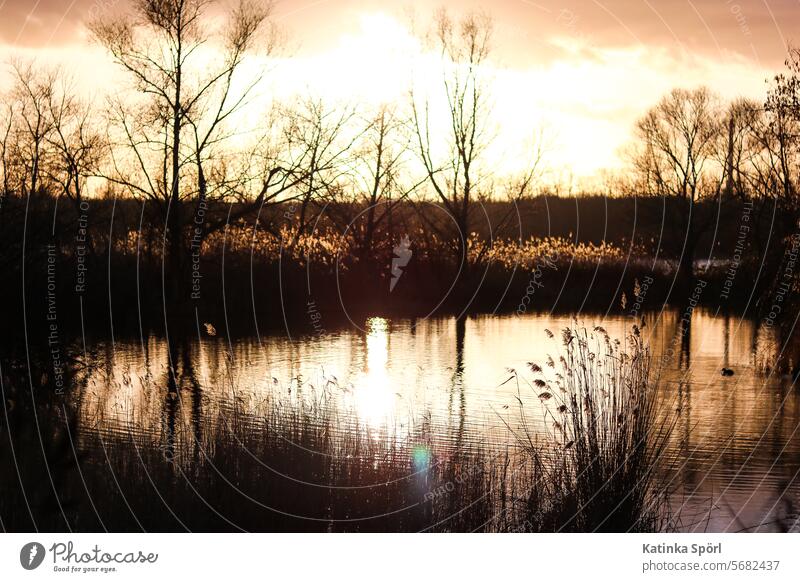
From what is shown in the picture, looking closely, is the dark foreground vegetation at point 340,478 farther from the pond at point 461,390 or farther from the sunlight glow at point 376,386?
the sunlight glow at point 376,386

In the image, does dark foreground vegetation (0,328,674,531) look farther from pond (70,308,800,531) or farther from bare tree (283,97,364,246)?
bare tree (283,97,364,246)

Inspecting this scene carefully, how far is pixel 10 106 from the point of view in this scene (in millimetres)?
14742

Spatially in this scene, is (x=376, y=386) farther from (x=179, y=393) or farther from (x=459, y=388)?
(x=179, y=393)

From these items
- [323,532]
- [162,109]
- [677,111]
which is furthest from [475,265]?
[323,532]

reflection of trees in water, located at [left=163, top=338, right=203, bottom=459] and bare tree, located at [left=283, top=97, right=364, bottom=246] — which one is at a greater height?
bare tree, located at [left=283, top=97, right=364, bottom=246]

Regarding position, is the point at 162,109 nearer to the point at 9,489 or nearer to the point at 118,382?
the point at 118,382

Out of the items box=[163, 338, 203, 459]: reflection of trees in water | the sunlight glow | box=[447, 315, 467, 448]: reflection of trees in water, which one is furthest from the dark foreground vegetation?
the sunlight glow

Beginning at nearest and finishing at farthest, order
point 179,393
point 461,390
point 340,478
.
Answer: point 340,478
point 179,393
point 461,390

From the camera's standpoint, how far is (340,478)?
31.9 ft

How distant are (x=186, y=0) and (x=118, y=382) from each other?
9.55 metres

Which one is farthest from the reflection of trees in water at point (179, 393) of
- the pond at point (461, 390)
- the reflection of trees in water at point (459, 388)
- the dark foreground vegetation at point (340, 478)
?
the reflection of trees in water at point (459, 388)

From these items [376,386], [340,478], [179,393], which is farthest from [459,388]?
[340,478]

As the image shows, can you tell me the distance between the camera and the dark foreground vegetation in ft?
27.9

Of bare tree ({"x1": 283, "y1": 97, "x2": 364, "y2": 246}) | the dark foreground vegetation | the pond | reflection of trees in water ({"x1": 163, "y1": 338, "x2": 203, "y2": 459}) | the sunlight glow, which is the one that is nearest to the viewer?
the dark foreground vegetation
